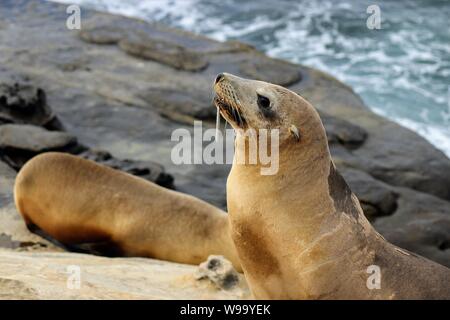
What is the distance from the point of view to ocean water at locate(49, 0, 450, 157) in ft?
48.5

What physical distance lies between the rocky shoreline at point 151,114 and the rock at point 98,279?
0.13m

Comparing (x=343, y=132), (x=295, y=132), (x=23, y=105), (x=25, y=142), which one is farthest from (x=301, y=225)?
(x=343, y=132)

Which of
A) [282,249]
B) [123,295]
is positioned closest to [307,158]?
[282,249]

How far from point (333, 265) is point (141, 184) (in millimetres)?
2919

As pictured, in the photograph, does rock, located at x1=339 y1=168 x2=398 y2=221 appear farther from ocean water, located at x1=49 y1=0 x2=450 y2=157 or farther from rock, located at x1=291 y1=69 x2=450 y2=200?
ocean water, located at x1=49 y1=0 x2=450 y2=157

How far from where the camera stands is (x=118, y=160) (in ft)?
26.2

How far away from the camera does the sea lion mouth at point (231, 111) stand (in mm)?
4602

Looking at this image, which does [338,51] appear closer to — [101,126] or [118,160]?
[101,126]

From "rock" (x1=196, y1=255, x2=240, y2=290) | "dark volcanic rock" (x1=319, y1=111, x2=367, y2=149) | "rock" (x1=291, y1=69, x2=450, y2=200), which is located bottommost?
"rock" (x1=291, y1=69, x2=450, y2=200)

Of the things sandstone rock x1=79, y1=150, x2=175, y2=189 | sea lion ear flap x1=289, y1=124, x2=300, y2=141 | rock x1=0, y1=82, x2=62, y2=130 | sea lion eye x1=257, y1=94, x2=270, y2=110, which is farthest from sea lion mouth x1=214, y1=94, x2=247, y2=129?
rock x1=0, y1=82, x2=62, y2=130

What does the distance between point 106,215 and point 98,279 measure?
1959 mm

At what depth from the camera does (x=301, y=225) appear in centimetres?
437

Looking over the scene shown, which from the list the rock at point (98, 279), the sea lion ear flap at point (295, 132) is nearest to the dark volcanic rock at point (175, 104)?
the rock at point (98, 279)

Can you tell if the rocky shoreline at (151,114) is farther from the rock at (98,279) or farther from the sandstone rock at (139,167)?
the rock at (98,279)
